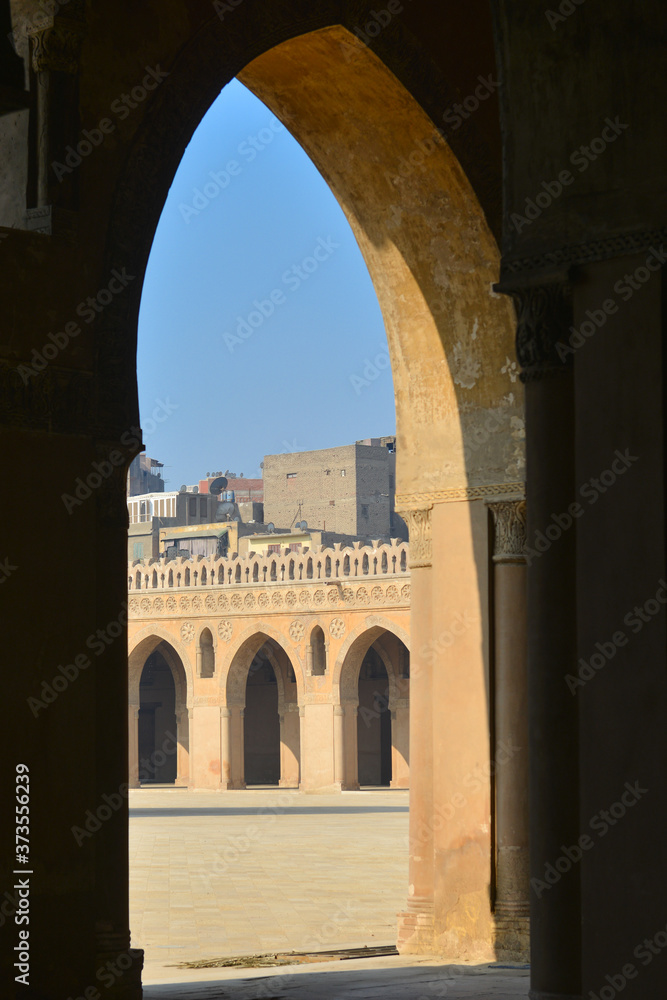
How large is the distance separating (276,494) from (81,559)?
44839mm

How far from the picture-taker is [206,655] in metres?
31.7

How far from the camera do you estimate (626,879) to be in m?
3.83

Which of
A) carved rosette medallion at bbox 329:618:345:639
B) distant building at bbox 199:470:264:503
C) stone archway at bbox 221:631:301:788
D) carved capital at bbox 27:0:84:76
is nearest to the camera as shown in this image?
carved capital at bbox 27:0:84:76

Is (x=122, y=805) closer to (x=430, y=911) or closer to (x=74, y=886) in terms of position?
(x=74, y=886)

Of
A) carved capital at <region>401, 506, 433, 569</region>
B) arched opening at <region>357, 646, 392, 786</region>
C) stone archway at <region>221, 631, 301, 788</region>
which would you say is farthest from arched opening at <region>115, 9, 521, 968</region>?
arched opening at <region>357, 646, 392, 786</region>

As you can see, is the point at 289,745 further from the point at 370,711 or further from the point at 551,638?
the point at 551,638

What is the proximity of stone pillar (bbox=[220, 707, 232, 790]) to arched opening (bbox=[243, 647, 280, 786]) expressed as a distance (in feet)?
16.4

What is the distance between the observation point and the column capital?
424cm

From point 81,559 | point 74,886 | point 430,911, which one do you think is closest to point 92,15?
point 81,559

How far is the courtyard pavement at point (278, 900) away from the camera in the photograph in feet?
22.3

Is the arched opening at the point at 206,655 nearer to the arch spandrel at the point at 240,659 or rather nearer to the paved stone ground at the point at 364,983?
the arch spandrel at the point at 240,659

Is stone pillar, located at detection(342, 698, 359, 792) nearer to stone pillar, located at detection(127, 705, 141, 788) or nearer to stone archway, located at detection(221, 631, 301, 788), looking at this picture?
stone archway, located at detection(221, 631, 301, 788)

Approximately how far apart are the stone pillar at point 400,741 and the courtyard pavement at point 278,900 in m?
4.46

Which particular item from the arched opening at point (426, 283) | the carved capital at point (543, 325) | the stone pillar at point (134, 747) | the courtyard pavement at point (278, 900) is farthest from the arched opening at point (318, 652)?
the carved capital at point (543, 325)
